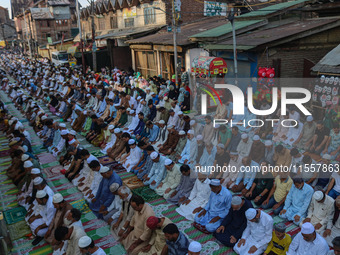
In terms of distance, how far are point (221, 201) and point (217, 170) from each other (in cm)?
173

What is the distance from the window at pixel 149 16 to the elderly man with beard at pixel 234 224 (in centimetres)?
1857

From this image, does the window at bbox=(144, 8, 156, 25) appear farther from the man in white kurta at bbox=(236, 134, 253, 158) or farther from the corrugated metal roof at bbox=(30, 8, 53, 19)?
the corrugated metal roof at bbox=(30, 8, 53, 19)

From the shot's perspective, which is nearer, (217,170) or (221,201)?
(221,201)

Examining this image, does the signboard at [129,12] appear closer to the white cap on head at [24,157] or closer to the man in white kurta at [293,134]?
the man in white kurta at [293,134]

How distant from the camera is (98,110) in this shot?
1371cm

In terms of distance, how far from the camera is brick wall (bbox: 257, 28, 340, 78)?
1152 centimetres

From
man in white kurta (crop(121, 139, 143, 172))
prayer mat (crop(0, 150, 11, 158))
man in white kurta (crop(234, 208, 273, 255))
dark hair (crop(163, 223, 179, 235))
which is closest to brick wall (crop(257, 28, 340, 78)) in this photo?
man in white kurta (crop(121, 139, 143, 172))

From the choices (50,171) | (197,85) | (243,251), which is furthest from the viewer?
(197,85)

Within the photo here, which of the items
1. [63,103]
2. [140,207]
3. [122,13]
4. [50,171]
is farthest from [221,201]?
[122,13]

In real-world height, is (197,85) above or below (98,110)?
above

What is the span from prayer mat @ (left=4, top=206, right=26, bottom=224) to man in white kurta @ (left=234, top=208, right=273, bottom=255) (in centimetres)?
446

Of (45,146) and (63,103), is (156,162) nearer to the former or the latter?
(45,146)

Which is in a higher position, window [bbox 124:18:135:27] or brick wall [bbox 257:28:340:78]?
window [bbox 124:18:135:27]

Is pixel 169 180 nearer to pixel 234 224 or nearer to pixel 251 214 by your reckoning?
pixel 234 224
